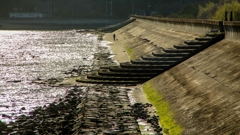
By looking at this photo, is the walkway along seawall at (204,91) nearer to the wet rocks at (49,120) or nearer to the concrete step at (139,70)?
the concrete step at (139,70)

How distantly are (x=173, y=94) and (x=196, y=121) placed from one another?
8.74 metres

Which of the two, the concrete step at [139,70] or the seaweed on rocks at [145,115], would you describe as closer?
the seaweed on rocks at [145,115]

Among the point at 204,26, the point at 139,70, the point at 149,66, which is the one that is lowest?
the point at 139,70

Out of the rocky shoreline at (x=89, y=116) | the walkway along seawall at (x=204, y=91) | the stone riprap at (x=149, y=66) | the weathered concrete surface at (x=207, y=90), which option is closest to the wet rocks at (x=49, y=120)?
the rocky shoreline at (x=89, y=116)

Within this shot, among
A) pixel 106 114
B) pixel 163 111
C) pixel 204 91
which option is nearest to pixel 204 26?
pixel 163 111

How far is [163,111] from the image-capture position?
3166cm

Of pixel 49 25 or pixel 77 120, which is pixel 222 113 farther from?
pixel 49 25

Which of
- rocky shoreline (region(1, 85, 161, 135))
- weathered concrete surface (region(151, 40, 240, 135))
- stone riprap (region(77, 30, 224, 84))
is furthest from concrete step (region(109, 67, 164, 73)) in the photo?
rocky shoreline (region(1, 85, 161, 135))

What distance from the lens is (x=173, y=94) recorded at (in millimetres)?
34469

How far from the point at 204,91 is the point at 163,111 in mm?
2656

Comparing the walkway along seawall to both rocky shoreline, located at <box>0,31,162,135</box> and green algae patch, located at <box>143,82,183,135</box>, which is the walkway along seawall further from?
rocky shoreline, located at <box>0,31,162,135</box>

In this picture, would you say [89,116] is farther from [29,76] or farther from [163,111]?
[29,76]

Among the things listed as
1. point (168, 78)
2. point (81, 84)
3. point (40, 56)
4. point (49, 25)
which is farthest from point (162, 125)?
point (49, 25)

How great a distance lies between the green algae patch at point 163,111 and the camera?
88.0 feet
